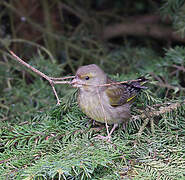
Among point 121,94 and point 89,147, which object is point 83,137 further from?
point 121,94

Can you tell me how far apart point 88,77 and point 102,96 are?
20 centimetres

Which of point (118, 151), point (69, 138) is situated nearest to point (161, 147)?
point (118, 151)

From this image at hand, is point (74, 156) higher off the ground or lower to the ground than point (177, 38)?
higher

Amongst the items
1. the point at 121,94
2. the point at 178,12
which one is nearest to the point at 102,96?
the point at 121,94

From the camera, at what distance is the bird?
2045mm

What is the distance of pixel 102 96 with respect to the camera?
2.31 m

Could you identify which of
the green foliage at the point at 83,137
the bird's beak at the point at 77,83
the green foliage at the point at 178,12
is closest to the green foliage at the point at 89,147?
the green foliage at the point at 83,137

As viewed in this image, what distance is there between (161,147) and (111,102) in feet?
2.50

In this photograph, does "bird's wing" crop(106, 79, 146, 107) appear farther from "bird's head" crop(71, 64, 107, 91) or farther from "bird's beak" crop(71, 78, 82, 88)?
"bird's beak" crop(71, 78, 82, 88)

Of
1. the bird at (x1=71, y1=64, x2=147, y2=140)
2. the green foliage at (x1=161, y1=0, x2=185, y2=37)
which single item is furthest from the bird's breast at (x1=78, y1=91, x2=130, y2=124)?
the green foliage at (x1=161, y1=0, x2=185, y2=37)

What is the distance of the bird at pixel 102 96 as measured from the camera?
204 cm

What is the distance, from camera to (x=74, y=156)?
4.78 ft

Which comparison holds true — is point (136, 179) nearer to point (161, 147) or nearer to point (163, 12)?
point (161, 147)

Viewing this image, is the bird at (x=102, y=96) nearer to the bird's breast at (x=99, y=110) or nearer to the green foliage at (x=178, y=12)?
the bird's breast at (x=99, y=110)
